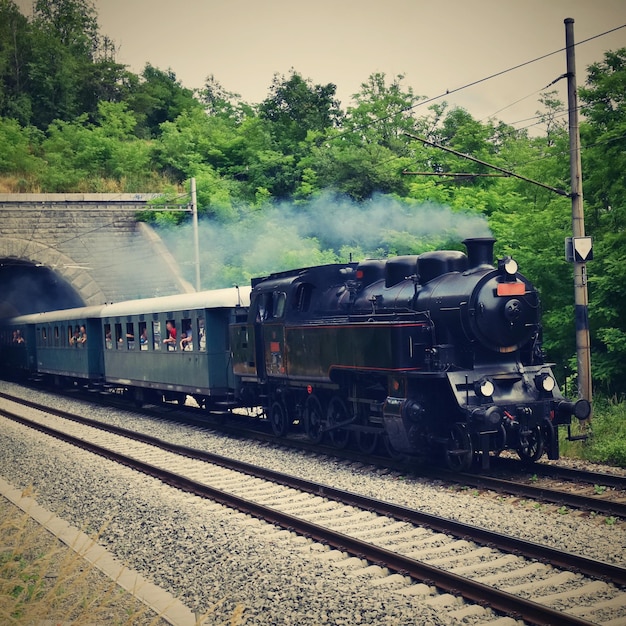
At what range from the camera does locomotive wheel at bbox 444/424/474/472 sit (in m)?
9.73

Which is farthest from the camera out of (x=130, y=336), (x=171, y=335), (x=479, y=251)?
(x=130, y=336)

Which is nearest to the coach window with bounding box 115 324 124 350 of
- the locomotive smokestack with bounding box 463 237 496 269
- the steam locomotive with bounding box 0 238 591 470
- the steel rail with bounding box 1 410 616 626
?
the steam locomotive with bounding box 0 238 591 470

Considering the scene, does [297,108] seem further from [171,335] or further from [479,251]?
[479,251]

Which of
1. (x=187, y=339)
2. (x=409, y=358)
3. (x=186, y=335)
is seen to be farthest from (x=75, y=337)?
(x=409, y=358)

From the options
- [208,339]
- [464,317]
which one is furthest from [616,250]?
[208,339]

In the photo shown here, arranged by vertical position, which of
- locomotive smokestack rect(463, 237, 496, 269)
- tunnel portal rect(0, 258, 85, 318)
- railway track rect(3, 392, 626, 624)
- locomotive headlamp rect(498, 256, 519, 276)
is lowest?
railway track rect(3, 392, 626, 624)

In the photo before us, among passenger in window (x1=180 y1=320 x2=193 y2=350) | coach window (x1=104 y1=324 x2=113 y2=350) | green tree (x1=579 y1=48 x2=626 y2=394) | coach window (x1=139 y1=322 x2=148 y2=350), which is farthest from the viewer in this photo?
coach window (x1=104 y1=324 x2=113 y2=350)

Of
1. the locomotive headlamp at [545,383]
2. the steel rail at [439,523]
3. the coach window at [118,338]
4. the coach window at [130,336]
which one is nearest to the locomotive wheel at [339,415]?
the steel rail at [439,523]

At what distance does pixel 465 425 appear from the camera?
9.70 meters

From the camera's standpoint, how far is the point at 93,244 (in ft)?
113

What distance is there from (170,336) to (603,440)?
34.5 feet

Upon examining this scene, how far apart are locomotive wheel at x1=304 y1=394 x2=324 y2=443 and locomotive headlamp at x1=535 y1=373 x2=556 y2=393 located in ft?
12.3

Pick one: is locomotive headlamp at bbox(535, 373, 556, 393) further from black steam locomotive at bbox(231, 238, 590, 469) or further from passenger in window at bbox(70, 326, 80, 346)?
passenger in window at bbox(70, 326, 80, 346)

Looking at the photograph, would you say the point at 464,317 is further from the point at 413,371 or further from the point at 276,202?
Answer: the point at 276,202
